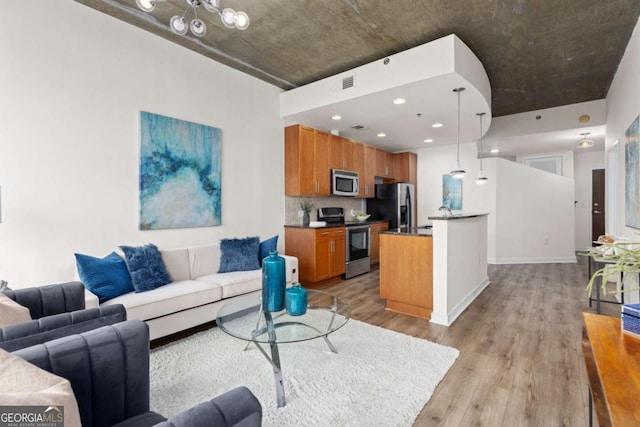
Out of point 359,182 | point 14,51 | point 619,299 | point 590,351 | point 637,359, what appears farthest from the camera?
point 359,182

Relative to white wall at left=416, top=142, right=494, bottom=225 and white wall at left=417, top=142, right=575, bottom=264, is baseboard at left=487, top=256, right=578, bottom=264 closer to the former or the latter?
white wall at left=417, top=142, right=575, bottom=264

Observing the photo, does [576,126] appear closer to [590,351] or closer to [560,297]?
[560,297]

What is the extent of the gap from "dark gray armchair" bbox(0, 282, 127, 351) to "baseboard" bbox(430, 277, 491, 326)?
9.29 feet

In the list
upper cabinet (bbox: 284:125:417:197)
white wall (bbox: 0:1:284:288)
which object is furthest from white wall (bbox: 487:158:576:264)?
white wall (bbox: 0:1:284:288)

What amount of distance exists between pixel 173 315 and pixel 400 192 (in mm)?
4899

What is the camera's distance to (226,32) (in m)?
3.35

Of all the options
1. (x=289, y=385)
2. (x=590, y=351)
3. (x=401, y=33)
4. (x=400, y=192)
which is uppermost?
(x=401, y=33)

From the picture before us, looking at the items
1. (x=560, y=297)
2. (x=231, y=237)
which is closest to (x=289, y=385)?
(x=231, y=237)

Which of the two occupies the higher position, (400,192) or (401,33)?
(401,33)

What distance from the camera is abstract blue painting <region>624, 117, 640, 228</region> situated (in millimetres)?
Answer: 3021

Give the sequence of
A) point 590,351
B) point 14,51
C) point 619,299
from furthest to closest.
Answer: point 619,299 → point 14,51 → point 590,351

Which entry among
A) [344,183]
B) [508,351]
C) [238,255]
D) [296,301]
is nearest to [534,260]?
[344,183]

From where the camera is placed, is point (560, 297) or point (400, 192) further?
point (400, 192)

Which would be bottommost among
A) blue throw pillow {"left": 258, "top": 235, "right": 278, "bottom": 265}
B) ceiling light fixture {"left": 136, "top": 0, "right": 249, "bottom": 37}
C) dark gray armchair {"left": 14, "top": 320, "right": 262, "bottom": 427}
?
dark gray armchair {"left": 14, "top": 320, "right": 262, "bottom": 427}
